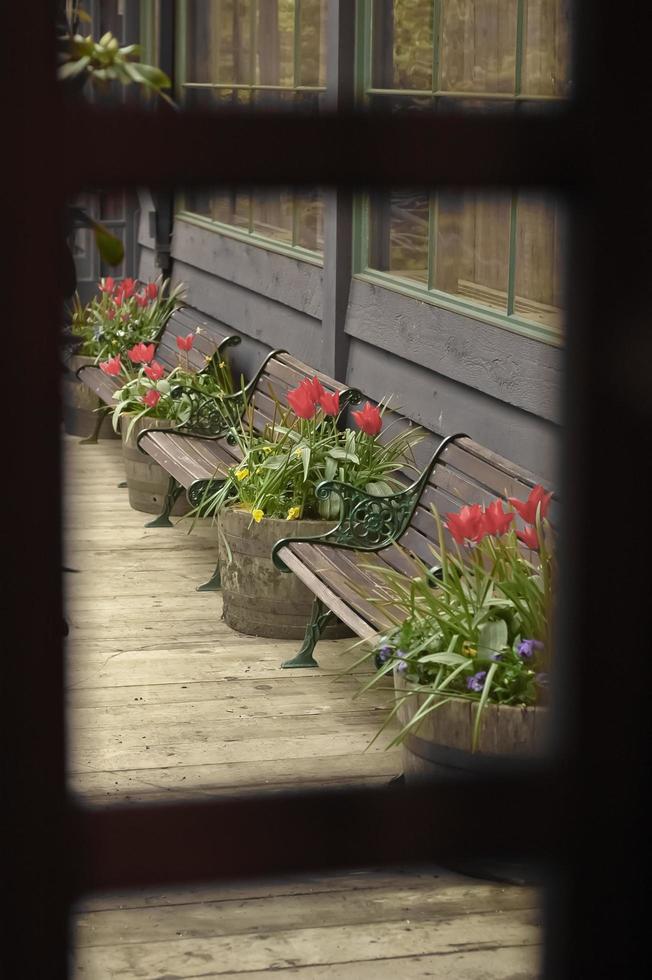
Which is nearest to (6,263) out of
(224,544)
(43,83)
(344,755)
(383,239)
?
(43,83)

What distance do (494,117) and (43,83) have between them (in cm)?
25

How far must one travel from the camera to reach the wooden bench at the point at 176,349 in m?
7.77

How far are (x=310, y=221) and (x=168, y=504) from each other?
4.90 feet

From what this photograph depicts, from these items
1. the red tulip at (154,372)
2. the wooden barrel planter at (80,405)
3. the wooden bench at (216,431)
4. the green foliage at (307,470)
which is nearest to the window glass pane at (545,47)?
the green foliage at (307,470)

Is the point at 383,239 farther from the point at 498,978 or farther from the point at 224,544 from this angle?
the point at 498,978

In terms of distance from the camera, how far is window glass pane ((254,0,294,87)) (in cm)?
743

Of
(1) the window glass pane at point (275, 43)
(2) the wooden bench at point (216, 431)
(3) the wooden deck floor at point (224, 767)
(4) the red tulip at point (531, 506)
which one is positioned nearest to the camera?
(3) the wooden deck floor at point (224, 767)

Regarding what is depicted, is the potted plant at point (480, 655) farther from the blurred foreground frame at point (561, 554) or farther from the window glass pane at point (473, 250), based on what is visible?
the blurred foreground frame at point (561, 554)

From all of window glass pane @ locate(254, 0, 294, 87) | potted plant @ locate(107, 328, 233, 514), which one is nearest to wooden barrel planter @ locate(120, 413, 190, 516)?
potted plant @ locate(107, 328, 233, 514)

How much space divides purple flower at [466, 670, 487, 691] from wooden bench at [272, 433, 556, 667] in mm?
821

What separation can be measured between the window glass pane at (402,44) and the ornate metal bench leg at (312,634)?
2062 millimetres

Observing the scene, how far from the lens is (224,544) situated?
17.9 feet

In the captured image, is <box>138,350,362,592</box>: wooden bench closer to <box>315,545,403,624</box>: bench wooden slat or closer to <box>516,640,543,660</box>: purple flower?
<box>315,545,403,624</box>: bench wooden slat

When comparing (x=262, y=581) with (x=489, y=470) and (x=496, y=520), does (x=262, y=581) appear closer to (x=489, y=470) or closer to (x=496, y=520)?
(x=489, y=470)
